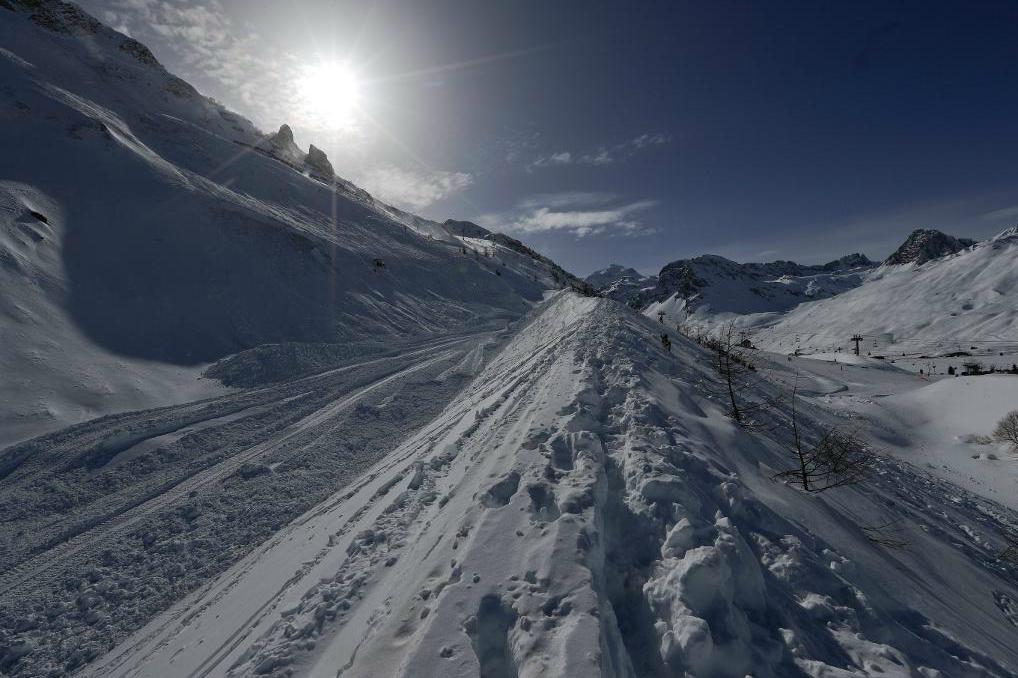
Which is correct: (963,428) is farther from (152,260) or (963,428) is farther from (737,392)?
(152,260)

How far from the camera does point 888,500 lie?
28.5 feet

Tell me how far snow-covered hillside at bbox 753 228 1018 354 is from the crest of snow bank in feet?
441

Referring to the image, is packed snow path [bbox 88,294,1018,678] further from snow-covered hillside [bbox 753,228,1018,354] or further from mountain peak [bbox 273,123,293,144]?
snow-covered hillside [bbox 753,228,1018,354]

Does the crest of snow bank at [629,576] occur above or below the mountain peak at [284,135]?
below

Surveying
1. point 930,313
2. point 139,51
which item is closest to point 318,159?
point 139,51

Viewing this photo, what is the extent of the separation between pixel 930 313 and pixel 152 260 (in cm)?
18587

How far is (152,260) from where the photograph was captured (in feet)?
73.5

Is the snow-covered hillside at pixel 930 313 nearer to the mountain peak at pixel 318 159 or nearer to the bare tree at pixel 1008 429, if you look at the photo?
the bare tree at pixel 1008 429

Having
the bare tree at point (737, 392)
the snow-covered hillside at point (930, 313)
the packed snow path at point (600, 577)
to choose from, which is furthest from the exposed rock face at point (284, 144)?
the snow-covered hillside at point (930, 313)

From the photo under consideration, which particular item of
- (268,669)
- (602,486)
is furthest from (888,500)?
(268,669)

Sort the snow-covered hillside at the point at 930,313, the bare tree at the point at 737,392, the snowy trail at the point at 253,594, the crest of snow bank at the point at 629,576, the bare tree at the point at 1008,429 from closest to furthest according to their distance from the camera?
the crest of snow bank at the point at 629,576
the snowy trail at the point at 253,594
the bare tree at the point at 737,392
the bare tree at the point at 1008,429
the snow-covered hillside at the point at 930,313

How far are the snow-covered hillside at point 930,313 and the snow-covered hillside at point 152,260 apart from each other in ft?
415

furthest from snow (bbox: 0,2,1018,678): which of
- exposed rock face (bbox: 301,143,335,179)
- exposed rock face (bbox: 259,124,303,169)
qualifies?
exposed rock face (bbox: 301,143,335,179)

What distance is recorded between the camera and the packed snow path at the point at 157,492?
7.05 m
